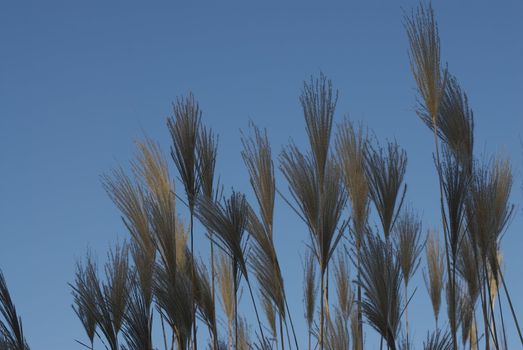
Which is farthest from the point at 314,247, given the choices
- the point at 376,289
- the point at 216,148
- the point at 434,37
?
the point at 434,37

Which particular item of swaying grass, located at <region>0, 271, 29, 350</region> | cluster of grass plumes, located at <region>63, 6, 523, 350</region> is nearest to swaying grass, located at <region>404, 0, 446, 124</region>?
cluster of grass plumes, located at <region>63, 6, 523, 350</region>

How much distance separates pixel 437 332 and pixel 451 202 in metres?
0.57

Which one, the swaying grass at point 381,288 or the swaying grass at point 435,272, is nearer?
the swaying grass at point 381,288

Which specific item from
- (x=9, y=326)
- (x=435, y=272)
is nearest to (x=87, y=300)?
(x=9, y=326)

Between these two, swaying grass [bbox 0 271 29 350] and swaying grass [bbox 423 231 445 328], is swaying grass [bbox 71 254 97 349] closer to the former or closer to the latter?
swaying grass [bbox 0 271 29 350]

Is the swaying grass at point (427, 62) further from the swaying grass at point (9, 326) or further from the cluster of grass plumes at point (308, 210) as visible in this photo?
the swaying grass at point (9, 326)

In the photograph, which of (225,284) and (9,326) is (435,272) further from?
(9,326)

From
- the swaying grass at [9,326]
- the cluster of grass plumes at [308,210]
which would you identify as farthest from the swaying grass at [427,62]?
the swaying grass at [9,326]

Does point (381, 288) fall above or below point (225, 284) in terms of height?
below

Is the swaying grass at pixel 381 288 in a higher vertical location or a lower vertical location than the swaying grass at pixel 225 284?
lower

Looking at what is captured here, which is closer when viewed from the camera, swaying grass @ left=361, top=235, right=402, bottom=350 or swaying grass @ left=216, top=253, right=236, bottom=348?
swaying grass @ left=361, top=235, right=402, bottom=350

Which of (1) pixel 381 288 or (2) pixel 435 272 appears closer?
(1) pixel 381 288

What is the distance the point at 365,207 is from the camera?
416cm

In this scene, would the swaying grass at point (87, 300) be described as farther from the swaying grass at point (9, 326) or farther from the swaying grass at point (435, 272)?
the swaying grass at point (435, 272)
